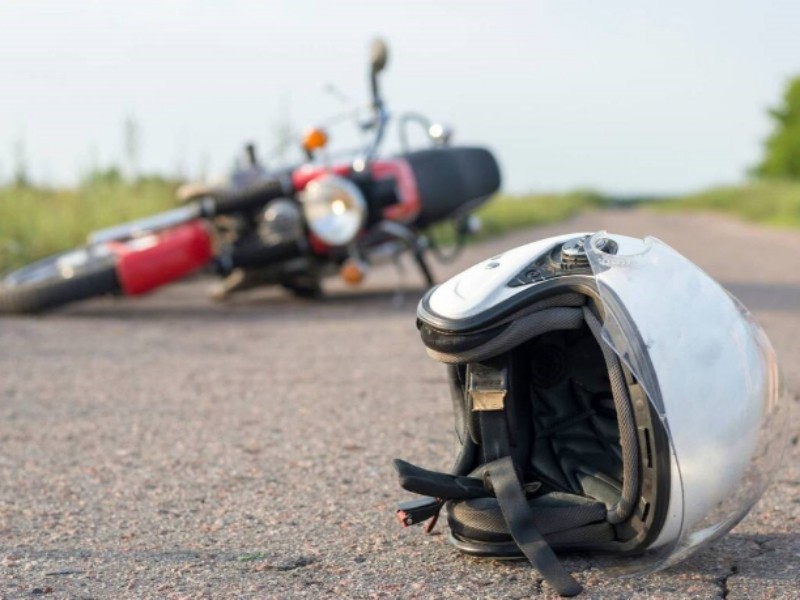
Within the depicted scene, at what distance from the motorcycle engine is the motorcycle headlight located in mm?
151

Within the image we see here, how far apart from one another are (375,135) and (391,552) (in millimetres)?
5335

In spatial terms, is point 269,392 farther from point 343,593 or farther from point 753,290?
point 753,290

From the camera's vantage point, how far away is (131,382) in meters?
4.91

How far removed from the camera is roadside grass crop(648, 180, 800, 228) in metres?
33.0

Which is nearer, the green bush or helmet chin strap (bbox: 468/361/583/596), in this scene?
helmet chin strap (bbox: 468/361/583/596)

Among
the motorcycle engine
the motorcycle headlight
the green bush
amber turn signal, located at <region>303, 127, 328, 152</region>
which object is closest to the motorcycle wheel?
the motorcycle engine

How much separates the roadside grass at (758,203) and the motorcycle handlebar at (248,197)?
69.1ft

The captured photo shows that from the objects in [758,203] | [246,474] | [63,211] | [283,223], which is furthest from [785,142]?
[246,474]

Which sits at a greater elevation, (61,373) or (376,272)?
(61,373)

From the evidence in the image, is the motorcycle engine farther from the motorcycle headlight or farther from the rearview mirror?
the rearview mirror

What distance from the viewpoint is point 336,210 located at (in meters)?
7.05

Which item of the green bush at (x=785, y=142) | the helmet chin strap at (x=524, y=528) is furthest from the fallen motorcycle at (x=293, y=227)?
the green bush at (x=785, y=142)

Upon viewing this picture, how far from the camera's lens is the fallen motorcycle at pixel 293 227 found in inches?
277

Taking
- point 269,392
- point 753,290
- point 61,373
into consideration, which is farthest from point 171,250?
point 753,290
